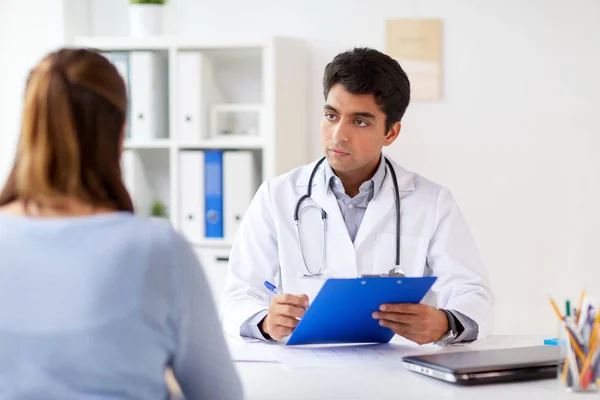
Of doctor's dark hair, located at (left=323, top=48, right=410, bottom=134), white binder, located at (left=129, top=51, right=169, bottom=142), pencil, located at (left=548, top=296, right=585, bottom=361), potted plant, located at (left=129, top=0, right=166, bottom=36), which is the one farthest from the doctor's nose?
potted plant, located at (left=129, top=0, right=166, bottom=36)

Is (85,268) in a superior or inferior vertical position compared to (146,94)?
inferior

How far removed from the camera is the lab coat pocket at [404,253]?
213 cm

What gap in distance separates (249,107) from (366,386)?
2.01 meters

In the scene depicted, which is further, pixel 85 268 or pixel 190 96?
pixel 190 96

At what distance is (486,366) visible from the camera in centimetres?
146

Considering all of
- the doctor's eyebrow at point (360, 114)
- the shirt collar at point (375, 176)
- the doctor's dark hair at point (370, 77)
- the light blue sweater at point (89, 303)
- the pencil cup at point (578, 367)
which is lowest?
the pencil cup at point (578, 367)

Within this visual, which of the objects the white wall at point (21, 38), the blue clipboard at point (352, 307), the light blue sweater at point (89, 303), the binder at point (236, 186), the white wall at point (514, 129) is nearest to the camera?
the light blue sweater at point (89, 303)

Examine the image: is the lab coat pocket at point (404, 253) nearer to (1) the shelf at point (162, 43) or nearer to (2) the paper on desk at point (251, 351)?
(2) the paper on desk at point (251, 351)

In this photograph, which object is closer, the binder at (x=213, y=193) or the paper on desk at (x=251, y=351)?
the paper on desk at (x=251, y=351)

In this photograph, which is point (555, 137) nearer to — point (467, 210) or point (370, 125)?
point (467, 210)

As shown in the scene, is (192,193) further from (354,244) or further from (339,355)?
(339,355)

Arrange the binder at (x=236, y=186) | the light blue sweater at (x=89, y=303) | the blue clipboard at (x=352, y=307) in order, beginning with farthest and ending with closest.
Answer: the binder at (x=236, y=186) → the blue clipboard at (x=352, y=307) → the light blue sweater at (x=89, y=303)

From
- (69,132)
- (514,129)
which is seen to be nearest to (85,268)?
(69,132)

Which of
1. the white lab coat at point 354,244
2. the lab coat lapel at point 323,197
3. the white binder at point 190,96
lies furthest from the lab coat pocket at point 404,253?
the white binder at point 190,96
